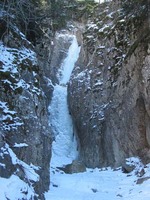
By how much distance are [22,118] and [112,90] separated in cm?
767

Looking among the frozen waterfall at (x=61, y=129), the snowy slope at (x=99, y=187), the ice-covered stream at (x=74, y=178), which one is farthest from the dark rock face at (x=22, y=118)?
the frozen waterfall at (x=61, y=129)

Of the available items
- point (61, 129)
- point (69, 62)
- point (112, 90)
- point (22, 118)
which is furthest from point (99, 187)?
→ point (69, 62)

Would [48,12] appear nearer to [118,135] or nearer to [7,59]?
[7,59]

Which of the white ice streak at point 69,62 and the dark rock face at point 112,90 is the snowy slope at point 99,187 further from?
→ the white ice streak at point 69,62

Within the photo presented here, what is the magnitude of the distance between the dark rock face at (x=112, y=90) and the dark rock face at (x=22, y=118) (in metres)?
4.62

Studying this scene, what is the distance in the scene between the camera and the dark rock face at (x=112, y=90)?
12.8 metres

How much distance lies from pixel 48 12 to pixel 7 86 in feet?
11.9

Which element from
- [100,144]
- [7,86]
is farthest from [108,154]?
[7,86]

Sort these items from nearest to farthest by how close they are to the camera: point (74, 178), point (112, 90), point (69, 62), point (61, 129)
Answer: point (74, 178), point (112, 90), point (61, 129), point (69, 62)

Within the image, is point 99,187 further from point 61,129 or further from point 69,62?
point 69,62

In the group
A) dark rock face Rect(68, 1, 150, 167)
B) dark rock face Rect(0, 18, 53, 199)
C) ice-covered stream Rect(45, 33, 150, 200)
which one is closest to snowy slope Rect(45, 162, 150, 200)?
ice-covered stream Rect(45, 33, 150, 200)

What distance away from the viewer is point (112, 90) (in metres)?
14.5

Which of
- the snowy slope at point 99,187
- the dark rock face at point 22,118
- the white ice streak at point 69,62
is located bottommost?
the snowy slope at point 99,187

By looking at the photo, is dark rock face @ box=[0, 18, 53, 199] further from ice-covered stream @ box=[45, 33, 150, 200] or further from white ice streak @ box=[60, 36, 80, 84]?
white ice streak @ box=[60, 36, 80, 84]
